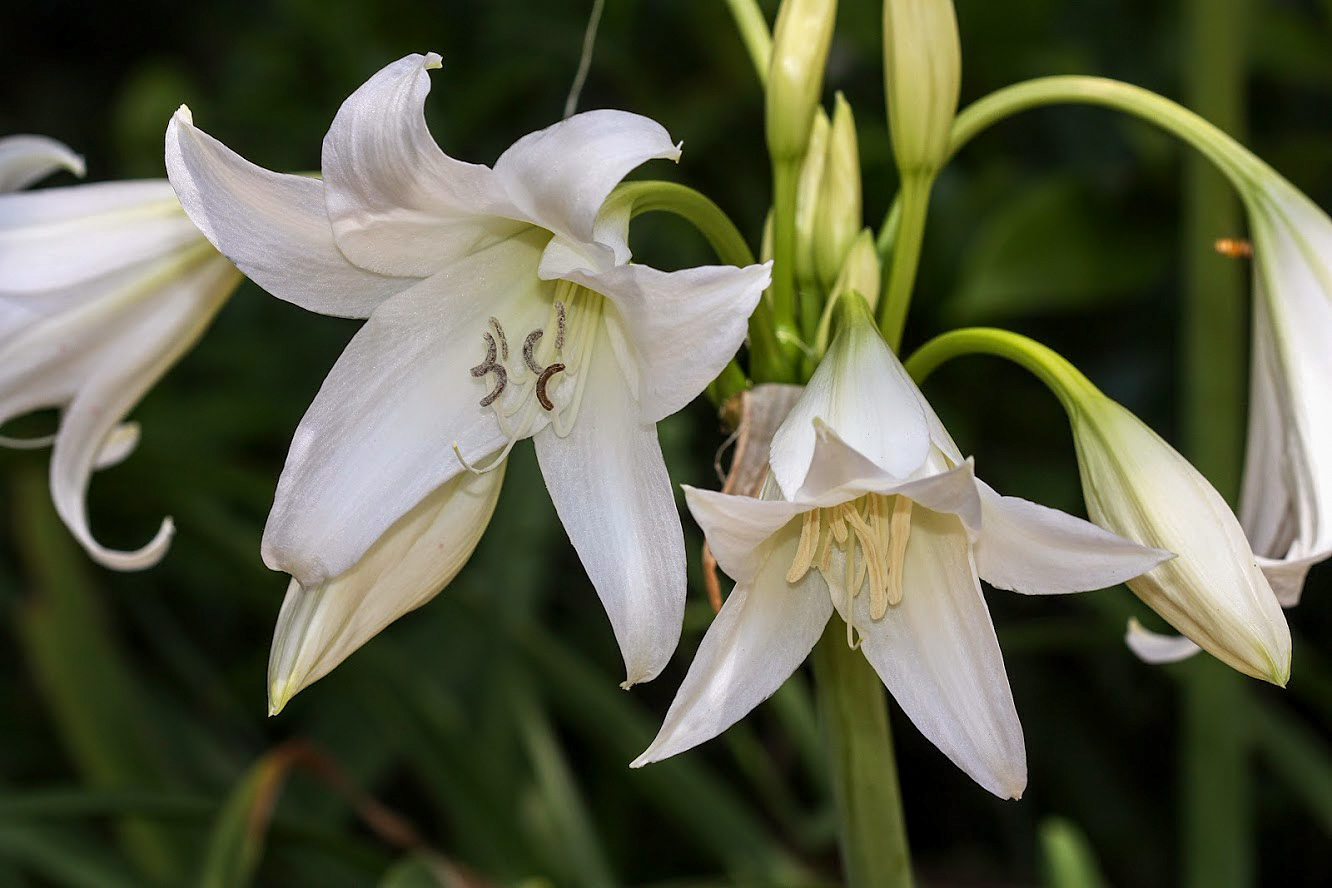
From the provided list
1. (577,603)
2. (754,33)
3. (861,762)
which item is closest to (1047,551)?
(861,762)

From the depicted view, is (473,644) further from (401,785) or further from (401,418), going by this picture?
(401,418)

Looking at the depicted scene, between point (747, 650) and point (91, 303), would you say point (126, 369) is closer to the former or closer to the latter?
point (91, 303)

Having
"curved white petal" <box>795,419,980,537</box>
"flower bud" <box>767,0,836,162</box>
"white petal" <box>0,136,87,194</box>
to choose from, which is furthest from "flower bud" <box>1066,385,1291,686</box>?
"white petal" <box>0,136,87,194</box>

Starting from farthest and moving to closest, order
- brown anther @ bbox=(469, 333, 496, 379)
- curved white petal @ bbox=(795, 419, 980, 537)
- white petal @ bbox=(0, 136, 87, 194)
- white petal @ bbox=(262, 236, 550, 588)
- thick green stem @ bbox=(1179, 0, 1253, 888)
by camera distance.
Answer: thick green stem @ bbox=(1179, 0, 1253, 888) → white petal @ bbox=(0, 136, 87, 194) → brown anther @ bbox=(469, 333, 496, 379) → white petal @ bbox=(262, 236, 550, 588) → curved white petal @ bbox=(795, 419, 980, 537)

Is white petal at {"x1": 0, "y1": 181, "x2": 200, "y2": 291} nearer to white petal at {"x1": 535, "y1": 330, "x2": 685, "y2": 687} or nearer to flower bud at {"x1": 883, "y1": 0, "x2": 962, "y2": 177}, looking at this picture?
white petal at {"x1": 535, "y1": 330, "x2": 685, "y2": 687}

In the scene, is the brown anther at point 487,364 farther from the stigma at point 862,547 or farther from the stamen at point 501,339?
the stigma at point 862,547

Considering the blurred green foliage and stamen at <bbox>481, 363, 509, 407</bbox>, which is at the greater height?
stamen at <bbox>481, 363, 509, 407</bbox>
